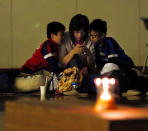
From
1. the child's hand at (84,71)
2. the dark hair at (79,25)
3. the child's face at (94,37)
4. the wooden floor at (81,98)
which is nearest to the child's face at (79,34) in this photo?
the dark hair at (79,25)

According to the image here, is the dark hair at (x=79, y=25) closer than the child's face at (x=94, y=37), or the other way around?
the dark hair at (x=79, y=25)

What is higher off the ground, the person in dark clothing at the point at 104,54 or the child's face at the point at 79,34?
the child's face at the point at 79,34

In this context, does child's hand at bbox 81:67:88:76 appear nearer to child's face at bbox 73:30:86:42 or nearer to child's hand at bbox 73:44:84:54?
child's hand at bbox 73:44:84:54

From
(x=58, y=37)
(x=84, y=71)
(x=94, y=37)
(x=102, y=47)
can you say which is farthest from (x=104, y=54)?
(x=58, y=37)

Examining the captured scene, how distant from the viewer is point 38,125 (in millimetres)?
2082

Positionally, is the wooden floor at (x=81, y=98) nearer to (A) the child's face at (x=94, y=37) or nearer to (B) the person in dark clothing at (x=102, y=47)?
(B) the person in dark clothing at (x=102, y=47)

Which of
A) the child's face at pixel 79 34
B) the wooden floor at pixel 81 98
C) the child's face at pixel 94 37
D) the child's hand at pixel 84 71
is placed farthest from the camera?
the child's face at pixel 94 37

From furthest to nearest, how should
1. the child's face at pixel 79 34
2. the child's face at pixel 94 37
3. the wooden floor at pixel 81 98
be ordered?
the child's face at pixel 94 37, the child's face at pixel 79 34, the wooden floor at pixel 81 98

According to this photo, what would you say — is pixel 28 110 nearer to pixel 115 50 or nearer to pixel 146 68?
pixel 115 50

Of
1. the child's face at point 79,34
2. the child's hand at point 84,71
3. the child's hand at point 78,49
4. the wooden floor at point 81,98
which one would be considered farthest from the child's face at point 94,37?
the wooden floor at point 81,98

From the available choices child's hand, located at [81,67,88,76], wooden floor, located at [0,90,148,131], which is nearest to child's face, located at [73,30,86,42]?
child's hand, located at [81,67,88,76]

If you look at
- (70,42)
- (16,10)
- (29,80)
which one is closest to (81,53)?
(70,42)

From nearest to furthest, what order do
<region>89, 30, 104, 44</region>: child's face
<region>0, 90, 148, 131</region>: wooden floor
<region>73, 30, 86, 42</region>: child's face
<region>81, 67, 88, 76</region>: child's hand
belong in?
1. <region>0, 90, 148, 131</region>: wooden floor
2. <region>81, 67, 88, 76</region>: child's hand
3. <region>73, 30, 86, 42</region>: child's face
4. <region>89, 30, 104, 44</region>: child's face

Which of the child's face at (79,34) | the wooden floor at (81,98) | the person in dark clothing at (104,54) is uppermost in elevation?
the child's face at (79,34)
